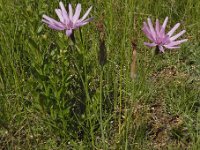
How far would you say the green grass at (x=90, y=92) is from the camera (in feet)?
5.12

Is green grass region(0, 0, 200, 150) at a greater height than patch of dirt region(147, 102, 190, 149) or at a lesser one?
greater

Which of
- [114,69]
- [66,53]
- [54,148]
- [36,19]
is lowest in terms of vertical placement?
[54,148]

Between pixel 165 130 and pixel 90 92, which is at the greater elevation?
pixel 90 92

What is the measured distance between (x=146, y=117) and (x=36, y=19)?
2.18ft

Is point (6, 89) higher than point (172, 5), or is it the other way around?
point (172, 5)

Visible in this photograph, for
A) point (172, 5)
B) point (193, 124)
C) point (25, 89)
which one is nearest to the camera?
point (193, 124)

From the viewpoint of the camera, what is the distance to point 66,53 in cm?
156

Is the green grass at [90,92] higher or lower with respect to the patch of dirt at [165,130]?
higher

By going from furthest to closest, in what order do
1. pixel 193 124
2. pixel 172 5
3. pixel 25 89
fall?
pixel 172 5 → pixel 25 89 → pixel 193 124

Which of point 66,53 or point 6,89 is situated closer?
point 66,53

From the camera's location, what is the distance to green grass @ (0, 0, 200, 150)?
156 centimetres

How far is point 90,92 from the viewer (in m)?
1.79

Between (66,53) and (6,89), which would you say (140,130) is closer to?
(66,53)

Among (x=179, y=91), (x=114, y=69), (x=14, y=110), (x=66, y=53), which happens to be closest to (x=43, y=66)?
(x=66, y=53)
